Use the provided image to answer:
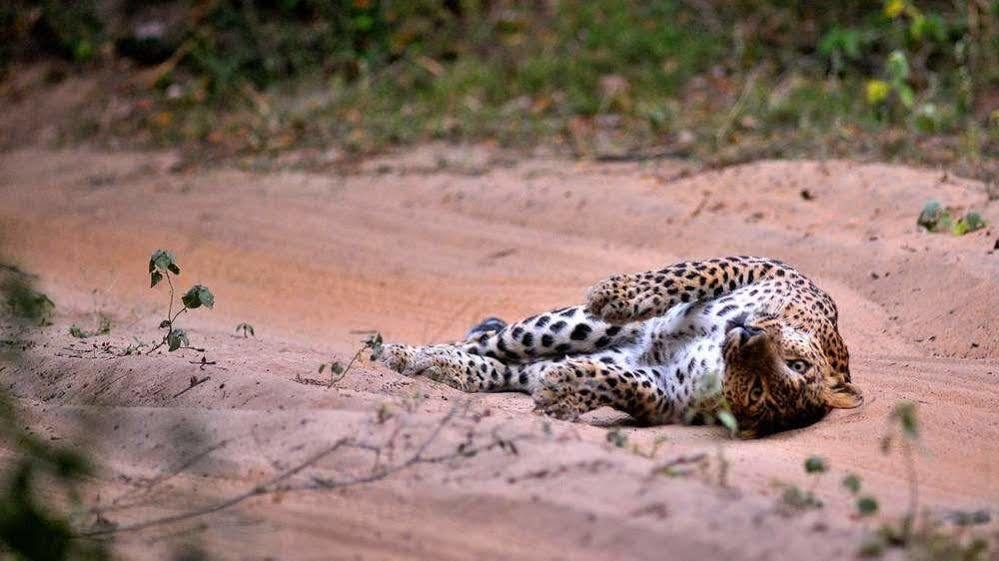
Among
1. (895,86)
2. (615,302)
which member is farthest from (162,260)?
(895,86)

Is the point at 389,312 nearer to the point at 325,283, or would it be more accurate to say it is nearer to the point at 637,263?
the point at 325,283

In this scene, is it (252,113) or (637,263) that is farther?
(252,113)

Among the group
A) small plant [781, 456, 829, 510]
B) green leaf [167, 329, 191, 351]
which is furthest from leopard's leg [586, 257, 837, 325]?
small plant [781, 456, 829, 510]

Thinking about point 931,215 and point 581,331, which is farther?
point 931,215

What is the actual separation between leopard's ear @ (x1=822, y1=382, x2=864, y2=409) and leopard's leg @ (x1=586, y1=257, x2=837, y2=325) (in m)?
0.54

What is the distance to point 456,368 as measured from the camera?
6715 mm

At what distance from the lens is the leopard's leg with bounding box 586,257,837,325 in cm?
627

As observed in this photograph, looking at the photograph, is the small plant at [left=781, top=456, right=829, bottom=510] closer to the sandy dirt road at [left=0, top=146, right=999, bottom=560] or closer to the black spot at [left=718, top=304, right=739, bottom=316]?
the sandy dirt road at [left=0, top=146, right=999, bottom=560]

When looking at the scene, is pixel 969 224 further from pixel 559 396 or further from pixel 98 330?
pixel 98 330

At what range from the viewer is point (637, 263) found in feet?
28.9

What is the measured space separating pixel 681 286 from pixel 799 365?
738mm

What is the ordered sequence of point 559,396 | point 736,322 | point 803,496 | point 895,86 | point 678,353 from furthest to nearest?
1. point 895,86
2. point 678,353
3. point 736,322
4. point 559,396
5. point 803,496

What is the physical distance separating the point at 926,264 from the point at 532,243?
2785 mm

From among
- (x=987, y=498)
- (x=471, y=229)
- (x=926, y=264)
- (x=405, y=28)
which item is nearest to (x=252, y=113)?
(x=405, y=28)
